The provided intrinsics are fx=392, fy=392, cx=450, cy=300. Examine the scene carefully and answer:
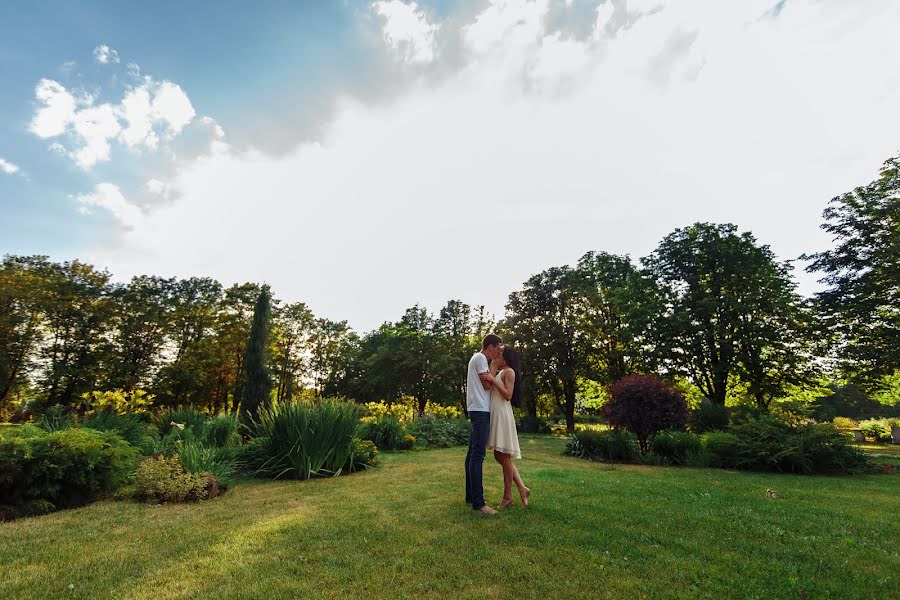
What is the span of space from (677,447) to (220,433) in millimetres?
11306

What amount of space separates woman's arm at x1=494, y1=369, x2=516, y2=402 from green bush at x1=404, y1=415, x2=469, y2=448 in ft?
28.6

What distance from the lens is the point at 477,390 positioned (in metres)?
4.58

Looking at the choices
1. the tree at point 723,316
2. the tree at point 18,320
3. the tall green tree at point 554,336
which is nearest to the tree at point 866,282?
the tree at point 723,316

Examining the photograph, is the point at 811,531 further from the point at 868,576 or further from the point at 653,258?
the point at 653,258

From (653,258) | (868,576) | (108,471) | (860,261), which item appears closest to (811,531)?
(868,576)

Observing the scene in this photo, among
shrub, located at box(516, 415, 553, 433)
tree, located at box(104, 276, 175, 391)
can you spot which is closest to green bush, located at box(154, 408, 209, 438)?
tree, located at box(104, 276, 175, 391)

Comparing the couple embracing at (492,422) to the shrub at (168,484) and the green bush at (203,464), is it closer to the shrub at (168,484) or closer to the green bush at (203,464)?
the shrub at (168,484)

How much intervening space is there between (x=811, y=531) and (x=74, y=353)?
31561 millimetres

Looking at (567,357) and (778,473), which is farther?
(567,357)

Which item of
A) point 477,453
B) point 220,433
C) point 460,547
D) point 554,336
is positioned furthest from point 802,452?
point 554,336

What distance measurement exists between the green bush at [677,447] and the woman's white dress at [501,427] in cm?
705

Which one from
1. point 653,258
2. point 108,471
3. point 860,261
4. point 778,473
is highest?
point 653,258

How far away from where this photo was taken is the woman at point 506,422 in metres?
4.55

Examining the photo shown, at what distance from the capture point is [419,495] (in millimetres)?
5277
